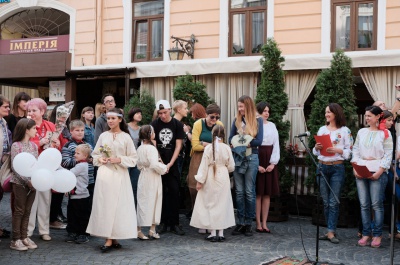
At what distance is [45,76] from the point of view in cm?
1388

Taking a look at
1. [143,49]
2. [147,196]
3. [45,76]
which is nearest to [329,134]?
[147,196]

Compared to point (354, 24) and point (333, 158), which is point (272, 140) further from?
point (354, 24)

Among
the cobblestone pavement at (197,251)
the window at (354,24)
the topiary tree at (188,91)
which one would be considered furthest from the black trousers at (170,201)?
the window at (354,24)

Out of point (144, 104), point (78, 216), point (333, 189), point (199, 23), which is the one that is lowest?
point (78, 216)

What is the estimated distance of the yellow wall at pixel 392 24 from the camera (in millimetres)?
10750

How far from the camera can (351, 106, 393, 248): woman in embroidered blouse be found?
7.27 metres

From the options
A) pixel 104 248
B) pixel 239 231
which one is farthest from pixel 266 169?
pixel 104 248

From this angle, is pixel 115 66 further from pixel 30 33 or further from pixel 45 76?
pixel 30 33

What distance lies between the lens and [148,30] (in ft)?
44.0

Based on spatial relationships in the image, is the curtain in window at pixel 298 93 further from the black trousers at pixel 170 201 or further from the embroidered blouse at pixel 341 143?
the black trousers at pixel 170 201

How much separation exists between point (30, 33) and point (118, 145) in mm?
9629

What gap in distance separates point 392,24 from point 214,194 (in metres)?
6.11

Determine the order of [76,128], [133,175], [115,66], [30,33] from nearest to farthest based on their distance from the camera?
[76,128]
[133,175]
[115,66]
[30,33]

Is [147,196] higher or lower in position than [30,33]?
lower
